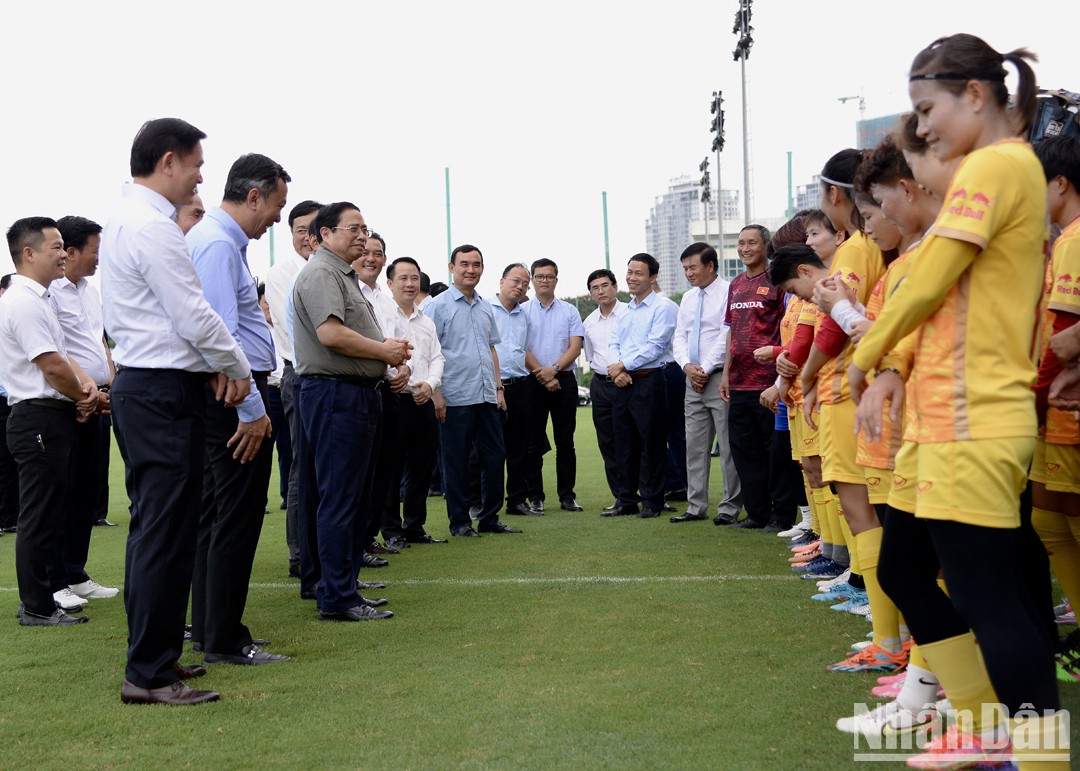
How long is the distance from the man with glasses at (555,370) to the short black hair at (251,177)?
18.1 ft

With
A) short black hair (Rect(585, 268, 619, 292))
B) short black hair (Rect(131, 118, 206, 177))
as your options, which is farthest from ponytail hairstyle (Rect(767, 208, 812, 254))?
short black hair (Rect(585, 268, 619, 292))

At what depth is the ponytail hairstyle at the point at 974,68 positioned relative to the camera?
2.61 meters

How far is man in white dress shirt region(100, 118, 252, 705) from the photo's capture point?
13.1 ft

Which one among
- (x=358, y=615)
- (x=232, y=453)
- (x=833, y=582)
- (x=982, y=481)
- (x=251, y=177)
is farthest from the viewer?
(x=833, y=582)

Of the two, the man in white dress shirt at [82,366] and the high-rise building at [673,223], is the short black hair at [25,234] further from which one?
the high-rise building at [673,223]

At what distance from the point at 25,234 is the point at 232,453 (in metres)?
2.18

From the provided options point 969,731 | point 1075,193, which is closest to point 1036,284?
point 969,731

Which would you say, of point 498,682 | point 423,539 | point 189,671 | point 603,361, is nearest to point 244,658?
point 189,671

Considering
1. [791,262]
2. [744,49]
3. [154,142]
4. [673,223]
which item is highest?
[744,49]

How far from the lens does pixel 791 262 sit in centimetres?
497

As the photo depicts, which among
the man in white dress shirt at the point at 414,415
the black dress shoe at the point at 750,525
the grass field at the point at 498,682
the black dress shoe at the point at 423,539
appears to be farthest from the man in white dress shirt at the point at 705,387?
the grass field at the point at 498,682

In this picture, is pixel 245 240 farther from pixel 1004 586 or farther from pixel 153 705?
pixel 1004 586

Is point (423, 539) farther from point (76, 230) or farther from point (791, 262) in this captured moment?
point (791, 262)

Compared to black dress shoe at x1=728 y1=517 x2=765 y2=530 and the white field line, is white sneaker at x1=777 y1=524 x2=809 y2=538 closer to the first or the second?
black dress shoe at x1=728 y1=517 x2=765 y2=530
